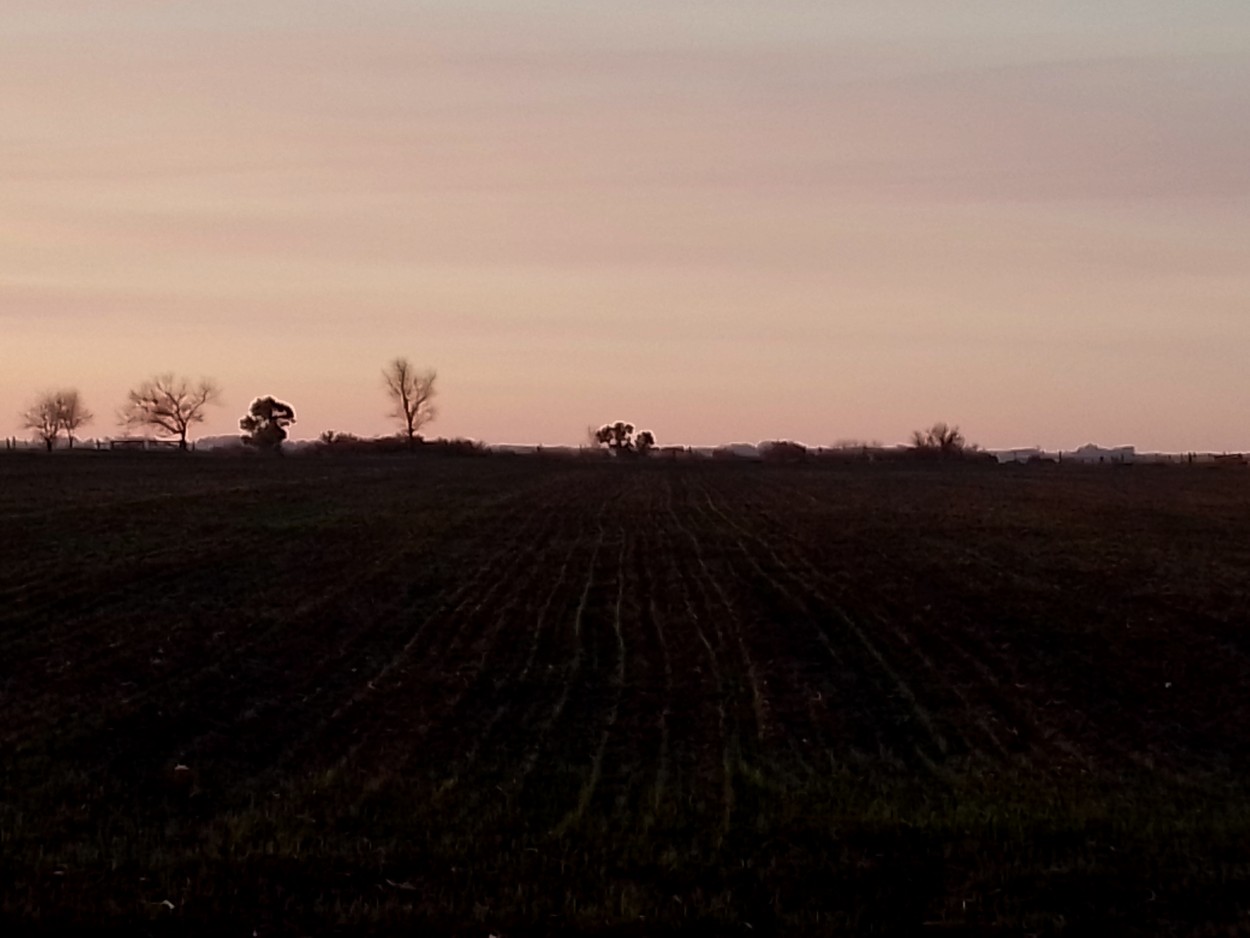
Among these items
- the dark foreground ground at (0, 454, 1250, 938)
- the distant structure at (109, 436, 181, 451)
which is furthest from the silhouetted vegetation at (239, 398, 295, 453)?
the dark foreground ground at (0, 454, 1250, 938)

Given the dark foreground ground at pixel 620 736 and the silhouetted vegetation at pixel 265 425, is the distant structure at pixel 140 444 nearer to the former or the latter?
the silhouetted vegetation at pixel 265 425

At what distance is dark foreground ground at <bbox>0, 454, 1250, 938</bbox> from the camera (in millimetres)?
9055

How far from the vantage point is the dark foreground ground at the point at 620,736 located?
9055 millimetres

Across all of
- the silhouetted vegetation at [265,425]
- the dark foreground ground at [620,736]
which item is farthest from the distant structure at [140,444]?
the dark foreground ground at [620,736]

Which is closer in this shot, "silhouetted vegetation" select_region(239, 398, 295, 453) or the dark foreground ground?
the dark foreground ground

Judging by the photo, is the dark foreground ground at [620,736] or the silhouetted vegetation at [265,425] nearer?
the dark foreground ground at [620,736]

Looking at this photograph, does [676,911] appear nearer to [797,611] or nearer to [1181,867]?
[1181,867]

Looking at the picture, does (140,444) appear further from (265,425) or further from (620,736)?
(620,736)

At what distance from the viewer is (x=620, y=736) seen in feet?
48.2

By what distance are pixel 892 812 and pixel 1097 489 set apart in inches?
2312

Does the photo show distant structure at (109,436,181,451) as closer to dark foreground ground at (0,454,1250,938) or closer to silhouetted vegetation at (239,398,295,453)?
Result: silhouetted vegetation at (239,398,295,453)

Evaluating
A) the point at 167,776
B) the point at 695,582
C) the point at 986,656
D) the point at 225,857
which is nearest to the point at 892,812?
the point at 225,857

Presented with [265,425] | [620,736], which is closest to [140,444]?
[265,425]

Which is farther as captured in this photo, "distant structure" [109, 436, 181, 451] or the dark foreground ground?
"distant structure" [109, 436, 181, 451]
